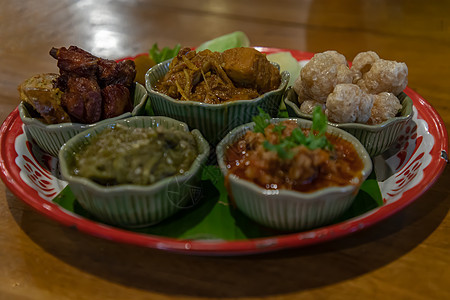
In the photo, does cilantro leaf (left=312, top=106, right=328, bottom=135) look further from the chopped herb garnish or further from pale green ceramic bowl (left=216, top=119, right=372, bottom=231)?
pale green ceramic bowl (left=216, top=119, right=372, bottom=231)

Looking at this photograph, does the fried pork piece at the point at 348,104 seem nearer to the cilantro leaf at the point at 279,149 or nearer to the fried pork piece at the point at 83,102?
the cilantro leaf at the point at 279,149

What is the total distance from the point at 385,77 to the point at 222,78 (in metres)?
0.98

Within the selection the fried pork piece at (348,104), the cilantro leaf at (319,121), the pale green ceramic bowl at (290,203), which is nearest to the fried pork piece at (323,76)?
the fried pork piece at (348,104)

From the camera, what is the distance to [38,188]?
2160 mm

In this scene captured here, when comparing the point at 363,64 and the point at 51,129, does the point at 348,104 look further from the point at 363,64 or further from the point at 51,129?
the point at 51,129

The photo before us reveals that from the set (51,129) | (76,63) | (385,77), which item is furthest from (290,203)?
(76,63)

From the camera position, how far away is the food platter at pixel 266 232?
1687 millimetres

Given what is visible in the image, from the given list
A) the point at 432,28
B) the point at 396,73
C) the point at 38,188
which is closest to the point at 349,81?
the point at 396,73

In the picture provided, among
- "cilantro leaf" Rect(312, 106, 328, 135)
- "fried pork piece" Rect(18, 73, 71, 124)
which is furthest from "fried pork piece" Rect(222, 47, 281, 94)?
"fried pork piece" Rect(18, 73, 71, 124)

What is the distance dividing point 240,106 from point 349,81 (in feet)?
2.20

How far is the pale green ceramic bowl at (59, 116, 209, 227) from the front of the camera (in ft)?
5.94

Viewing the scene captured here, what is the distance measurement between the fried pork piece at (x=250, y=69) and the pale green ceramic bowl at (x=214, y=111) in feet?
0.30

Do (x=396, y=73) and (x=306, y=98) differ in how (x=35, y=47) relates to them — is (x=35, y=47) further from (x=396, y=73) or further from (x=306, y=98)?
(x=396, y=73)

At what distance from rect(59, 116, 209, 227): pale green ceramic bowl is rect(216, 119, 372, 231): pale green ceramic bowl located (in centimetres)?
20
